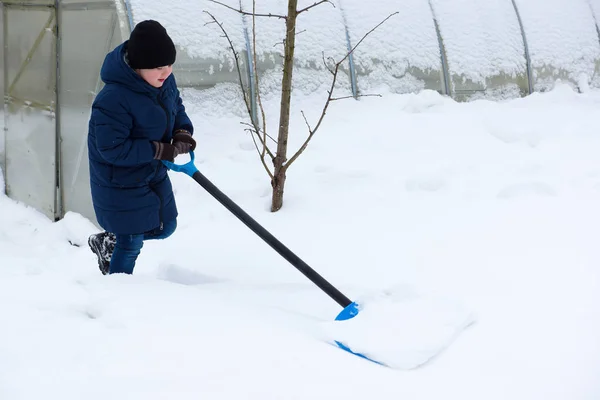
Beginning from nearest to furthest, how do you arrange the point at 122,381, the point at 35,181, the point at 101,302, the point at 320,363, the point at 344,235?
the point at 122,381 < the point at 320,363 < the point at 101,302 < the point at 344,235 < the point at 35,181

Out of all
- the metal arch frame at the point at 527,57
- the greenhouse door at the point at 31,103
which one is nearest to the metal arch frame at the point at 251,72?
the greenhouse door at the point at 31,103

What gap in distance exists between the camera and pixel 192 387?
6.66 feet

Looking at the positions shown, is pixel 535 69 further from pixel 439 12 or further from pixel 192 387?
pixel 192 387

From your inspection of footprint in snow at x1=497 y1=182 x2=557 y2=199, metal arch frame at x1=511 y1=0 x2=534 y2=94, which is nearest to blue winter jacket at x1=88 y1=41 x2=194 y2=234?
footprint in snow at x1=497 y1=182 x2=557 y2=199

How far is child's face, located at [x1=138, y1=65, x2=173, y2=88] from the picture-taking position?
296cm

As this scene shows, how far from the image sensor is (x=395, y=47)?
6918mm

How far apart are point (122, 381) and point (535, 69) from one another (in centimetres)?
682

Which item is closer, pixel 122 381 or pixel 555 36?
pixel 122 381

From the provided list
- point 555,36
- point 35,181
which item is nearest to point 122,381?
point 35,181

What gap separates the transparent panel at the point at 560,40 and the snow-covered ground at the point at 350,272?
108cm

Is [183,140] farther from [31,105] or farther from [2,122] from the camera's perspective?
[2,122]

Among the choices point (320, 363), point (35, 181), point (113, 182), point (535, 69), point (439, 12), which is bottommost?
point (35, 181)

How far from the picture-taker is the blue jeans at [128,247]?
131 inches

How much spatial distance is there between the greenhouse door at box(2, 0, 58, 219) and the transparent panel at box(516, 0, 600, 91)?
5.40 m
